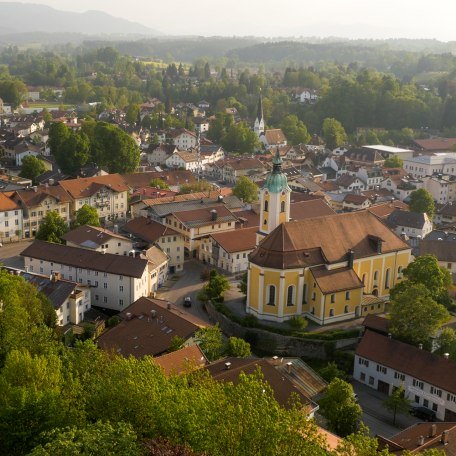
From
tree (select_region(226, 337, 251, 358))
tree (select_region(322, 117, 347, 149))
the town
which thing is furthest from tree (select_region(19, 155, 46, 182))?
tree (select_region(322, 117, 347, 149))

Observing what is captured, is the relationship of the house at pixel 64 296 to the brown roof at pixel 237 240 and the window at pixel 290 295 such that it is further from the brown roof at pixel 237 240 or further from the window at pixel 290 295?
the brown roof at pixel 237 240

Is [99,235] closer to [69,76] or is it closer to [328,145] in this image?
[328,145]

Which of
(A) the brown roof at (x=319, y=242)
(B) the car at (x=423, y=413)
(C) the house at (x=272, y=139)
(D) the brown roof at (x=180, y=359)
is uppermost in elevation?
(A) the brown roof at (x=319, y=242)

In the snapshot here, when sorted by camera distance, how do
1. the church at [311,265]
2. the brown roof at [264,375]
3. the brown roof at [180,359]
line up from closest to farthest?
the brown roof at [264,375], the brown roof at [180,359], the church at [311,265]

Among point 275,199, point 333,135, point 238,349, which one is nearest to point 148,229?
point 275,199

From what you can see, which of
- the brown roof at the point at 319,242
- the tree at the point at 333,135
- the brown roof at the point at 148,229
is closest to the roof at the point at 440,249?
the brown roof at the point at 319,242

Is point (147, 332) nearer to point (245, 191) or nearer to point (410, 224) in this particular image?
point (410, 224)

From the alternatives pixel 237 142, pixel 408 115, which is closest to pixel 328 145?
pixel 237 142

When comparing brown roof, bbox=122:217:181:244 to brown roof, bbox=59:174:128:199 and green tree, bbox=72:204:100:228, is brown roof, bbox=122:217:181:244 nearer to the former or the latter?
green tree, bbox=72:204:100:228
